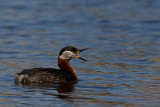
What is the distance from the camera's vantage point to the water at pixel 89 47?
10.8 metres

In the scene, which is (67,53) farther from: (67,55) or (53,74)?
(53,74)

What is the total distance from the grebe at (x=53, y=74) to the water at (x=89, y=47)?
0.30m

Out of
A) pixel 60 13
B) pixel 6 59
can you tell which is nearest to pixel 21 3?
pixel 60 13

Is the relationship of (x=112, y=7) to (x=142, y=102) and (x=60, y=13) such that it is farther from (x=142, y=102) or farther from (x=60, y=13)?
(x=142, y=102)

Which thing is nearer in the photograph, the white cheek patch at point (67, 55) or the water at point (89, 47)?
the water at point (89, 47)

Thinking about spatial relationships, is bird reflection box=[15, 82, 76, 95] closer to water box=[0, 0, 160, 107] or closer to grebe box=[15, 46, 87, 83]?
water box=[0, 0, 160, 107]

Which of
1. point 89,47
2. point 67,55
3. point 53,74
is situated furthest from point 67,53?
point 89,47

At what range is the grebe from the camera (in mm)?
12375

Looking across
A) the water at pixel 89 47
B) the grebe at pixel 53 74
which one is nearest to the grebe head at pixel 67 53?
the grebe at pixel 53 74

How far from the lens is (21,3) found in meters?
31.5

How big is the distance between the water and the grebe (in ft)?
0.98

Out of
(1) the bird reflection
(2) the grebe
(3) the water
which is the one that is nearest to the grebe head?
(2) the grebe

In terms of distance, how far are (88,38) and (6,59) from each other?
5.68 meters

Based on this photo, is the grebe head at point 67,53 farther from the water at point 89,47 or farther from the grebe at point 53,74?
the water at point 89,47
